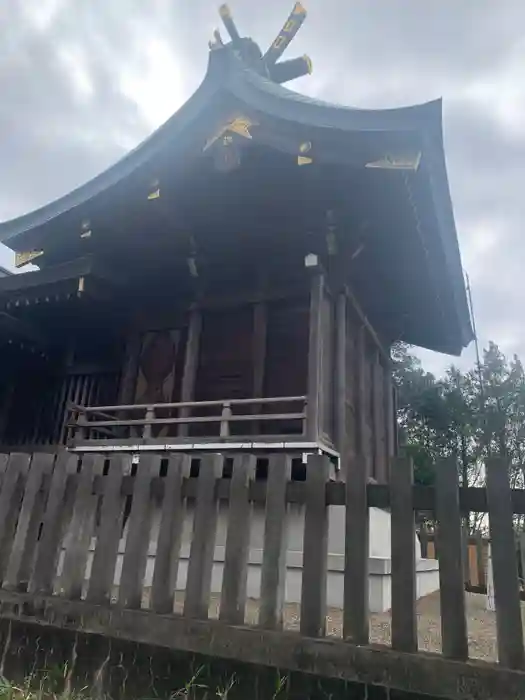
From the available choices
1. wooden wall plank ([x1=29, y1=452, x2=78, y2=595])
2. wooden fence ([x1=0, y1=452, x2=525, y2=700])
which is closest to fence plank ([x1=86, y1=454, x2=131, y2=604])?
wooden fence ([x1=0, y1=452, x2=525, y2=700])

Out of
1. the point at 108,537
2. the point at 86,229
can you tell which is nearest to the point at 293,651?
the point at 108,537

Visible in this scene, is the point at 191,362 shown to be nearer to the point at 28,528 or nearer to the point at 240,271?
the point at 240,271

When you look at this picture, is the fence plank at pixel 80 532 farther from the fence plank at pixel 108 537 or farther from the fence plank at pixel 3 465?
the fence plank at pixel 3 465

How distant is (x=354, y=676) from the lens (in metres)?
2.30

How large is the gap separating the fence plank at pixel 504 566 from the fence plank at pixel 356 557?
0.60m

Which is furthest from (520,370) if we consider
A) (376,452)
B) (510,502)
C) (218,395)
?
(510,502)

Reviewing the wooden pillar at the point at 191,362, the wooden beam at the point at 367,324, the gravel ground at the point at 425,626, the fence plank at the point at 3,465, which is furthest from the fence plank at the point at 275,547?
the wooden beam at the point at 367,324

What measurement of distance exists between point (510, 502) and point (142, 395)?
6243 millimetres

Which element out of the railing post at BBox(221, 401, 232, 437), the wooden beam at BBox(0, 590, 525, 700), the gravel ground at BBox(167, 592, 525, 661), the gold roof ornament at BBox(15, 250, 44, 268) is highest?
the gold roof ornament at BBox(15, 250, 44, 268)

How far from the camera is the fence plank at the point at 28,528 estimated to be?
333 centimetres

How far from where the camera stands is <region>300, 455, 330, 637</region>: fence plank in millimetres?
2502

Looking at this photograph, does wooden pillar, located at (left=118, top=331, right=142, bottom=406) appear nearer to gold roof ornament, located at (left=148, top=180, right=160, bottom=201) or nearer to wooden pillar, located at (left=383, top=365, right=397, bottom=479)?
gold roof ornament, located at (left=148, top=180, right=160, bottom=201)

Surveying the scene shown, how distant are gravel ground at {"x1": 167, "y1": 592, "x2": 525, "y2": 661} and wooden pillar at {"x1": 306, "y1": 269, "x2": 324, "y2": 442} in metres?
1.82

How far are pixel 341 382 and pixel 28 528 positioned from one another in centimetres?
414
